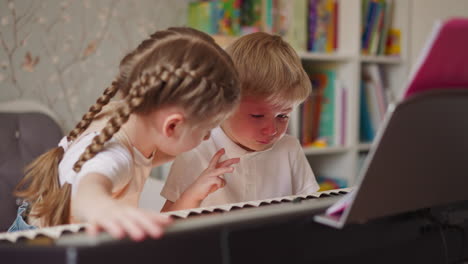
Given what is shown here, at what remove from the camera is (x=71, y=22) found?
1.99 metres

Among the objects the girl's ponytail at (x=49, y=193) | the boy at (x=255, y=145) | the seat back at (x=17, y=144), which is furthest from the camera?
the seat back at (x=17, y=144)

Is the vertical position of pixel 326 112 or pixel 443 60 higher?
pixel 443 60

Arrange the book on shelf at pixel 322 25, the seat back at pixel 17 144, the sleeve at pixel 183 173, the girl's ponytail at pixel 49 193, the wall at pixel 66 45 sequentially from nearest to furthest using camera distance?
the girl's ponytail at pixel 49 193, the sleeve at pixel 183 173, the seat back at pixel 17 144, the wall at pixel 66 45, the book on shelf at pixel 322 25

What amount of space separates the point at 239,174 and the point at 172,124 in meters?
0.47

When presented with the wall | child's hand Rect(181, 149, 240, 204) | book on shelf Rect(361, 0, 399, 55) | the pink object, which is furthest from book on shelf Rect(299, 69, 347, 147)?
the pink object

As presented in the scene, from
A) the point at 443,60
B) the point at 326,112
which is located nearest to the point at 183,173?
the point at 443,60

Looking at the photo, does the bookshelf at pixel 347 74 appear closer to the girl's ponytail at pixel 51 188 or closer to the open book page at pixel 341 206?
the girl's ponytail at pixel 51 188

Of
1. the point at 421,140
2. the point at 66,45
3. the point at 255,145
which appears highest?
the point at 66,45

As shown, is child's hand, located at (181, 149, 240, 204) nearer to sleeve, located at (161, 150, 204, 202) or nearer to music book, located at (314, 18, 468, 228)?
sleeve, located at (161, 150, 204, 202)

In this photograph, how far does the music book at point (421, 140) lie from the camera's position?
1.44 ft

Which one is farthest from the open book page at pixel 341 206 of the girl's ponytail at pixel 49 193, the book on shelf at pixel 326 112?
the book on shelf at pixel 326 112

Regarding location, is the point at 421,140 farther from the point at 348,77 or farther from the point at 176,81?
the point at 348,77

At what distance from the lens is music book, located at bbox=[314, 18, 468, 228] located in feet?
1.44

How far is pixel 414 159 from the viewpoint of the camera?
0.49 meters
